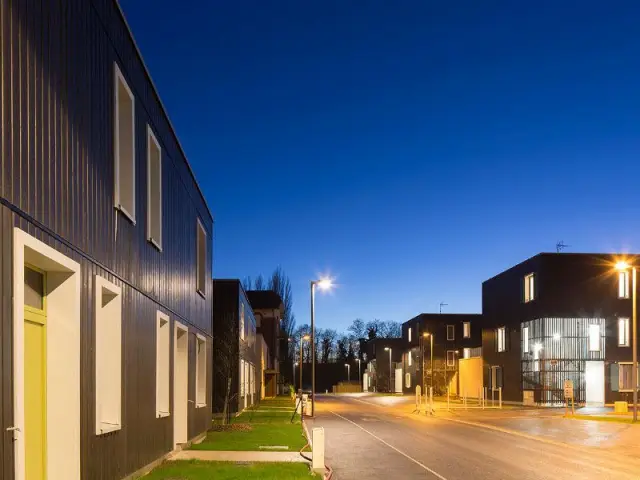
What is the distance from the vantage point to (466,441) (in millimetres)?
23016

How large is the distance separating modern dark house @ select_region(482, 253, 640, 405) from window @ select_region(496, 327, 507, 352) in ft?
18.3

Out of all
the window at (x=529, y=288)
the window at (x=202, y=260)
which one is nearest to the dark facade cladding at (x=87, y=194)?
the window at (x=202, y=260)

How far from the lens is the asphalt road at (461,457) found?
15266 millimetres

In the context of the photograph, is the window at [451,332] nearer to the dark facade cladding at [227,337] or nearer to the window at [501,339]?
the window at [501,339]

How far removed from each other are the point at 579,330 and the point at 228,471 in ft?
130

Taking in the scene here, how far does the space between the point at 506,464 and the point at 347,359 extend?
12354 cm

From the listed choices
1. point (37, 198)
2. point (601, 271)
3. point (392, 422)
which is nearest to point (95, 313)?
point (37, 198)

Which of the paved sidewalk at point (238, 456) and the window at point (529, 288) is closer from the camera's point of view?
the paved sidewalk at point (238, 456)

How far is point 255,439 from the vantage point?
865 inches

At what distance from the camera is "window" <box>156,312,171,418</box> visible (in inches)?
602

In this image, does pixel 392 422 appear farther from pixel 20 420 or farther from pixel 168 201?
pixel 20 420

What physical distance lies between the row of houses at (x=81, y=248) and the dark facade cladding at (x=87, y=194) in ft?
0.08

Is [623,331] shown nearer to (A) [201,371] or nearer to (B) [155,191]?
(A) [201,371]

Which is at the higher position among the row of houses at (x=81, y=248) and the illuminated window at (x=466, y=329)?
the row of houses at (x=81, y=248)
